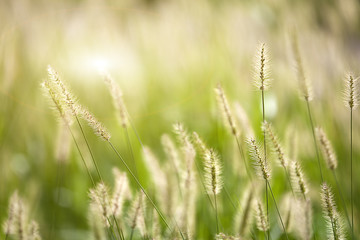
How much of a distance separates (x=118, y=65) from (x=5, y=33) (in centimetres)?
78

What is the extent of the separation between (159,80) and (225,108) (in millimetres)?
1651

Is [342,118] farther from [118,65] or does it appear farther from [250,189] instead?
[118,65]

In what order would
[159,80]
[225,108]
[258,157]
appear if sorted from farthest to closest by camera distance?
1. [159,80]
2. [225,108]
3. [258,157]

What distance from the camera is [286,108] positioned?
162 centimetres

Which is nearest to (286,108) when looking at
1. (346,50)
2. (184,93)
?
(346,50)

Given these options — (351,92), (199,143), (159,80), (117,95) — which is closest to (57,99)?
(117,95)

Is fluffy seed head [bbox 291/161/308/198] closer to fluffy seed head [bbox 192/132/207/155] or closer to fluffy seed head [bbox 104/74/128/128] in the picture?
fluffy seed head [bbox 192/132/207/155]

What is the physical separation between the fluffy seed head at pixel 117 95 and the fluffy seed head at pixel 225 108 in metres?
0.18

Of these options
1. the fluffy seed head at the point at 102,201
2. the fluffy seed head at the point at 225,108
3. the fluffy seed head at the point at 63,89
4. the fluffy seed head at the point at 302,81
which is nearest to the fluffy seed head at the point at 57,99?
the fluffy seed head at the point at 63,89

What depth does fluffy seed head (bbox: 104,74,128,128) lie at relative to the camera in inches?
27.7

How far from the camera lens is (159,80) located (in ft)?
7.63

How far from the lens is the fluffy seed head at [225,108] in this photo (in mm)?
684

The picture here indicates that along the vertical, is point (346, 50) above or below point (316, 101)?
above

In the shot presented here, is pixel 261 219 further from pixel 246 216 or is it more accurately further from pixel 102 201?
pixel 102 201
